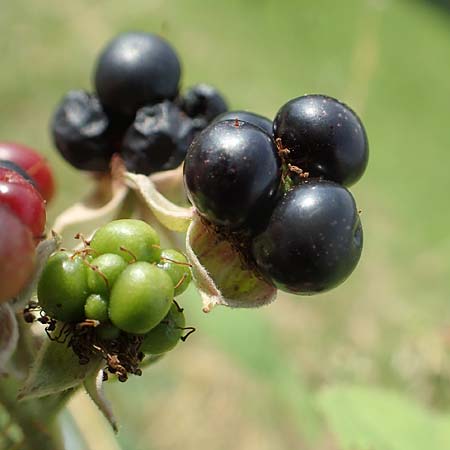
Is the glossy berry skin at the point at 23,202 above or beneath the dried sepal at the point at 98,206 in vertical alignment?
above

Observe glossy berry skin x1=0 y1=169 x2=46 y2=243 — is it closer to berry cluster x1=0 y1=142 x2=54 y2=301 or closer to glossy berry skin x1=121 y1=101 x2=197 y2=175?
berry cluster x1=0 y1=142 x2=54 y2=301

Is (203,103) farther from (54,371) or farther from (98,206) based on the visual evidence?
(54,371)

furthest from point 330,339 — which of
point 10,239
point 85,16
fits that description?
point 85,16

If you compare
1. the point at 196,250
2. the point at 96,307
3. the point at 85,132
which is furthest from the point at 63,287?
the point at 85,132

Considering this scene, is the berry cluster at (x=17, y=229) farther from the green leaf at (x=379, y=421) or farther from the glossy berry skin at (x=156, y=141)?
the green leaf at (x=379, y=421)

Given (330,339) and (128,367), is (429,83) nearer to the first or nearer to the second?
(330,339)

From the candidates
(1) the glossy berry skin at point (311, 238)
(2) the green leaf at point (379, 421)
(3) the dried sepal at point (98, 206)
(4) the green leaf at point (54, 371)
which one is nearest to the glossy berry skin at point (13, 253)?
(4) the green leaf at point (54, 371)
